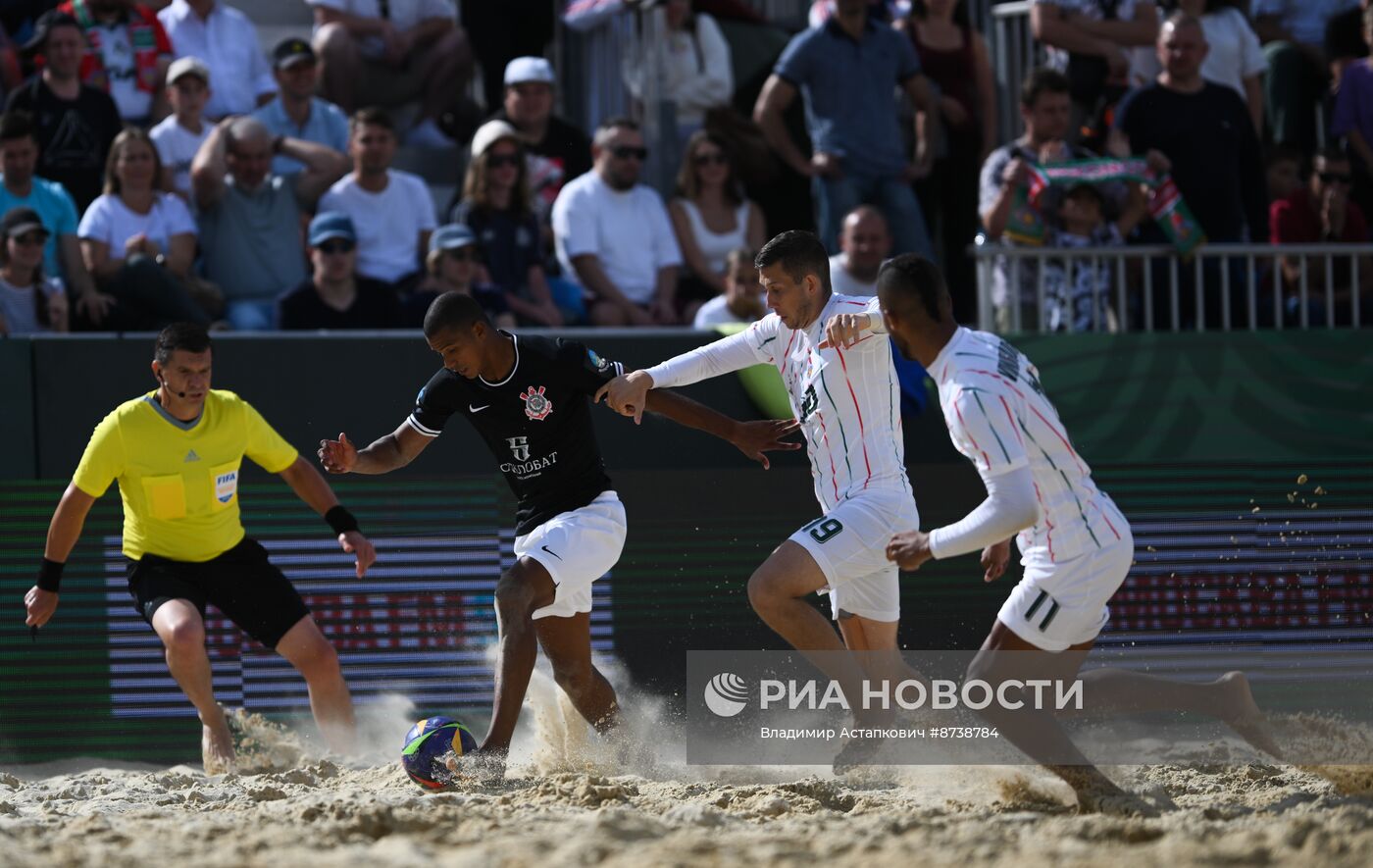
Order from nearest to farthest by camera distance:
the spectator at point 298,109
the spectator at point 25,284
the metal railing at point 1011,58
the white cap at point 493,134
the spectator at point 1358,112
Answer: the spectator at point 25,284 → the white cap at point 493,134 → the spectator at point 298,109 → the spectator at point 1358,112 → the metal railing at point 1011,58

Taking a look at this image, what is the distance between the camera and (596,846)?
5500mm

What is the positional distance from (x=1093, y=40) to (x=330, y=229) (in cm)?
541

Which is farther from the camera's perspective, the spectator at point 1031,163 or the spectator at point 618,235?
the spectator at point 618,235

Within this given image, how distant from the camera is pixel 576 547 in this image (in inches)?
283

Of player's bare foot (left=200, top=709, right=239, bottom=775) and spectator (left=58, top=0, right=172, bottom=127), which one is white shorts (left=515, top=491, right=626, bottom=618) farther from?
spectator (left=58, top=0, right=172, bottom=127)

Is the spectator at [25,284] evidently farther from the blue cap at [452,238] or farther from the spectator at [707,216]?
the spectator at [707,216]

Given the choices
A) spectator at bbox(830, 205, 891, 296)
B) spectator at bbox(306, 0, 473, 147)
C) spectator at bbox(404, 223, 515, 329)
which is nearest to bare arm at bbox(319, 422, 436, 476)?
spectator at bbox(404, 223, 515, 329)

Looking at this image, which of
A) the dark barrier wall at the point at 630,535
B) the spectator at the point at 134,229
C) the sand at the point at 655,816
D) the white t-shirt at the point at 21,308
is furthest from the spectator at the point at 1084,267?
the white t-shirt at the point at 21,308

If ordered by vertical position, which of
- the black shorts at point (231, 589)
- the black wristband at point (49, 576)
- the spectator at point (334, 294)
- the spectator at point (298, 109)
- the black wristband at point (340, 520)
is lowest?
the black shorts at point (231, 589)

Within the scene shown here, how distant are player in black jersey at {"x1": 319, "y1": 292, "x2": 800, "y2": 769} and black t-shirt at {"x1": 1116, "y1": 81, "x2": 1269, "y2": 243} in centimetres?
478

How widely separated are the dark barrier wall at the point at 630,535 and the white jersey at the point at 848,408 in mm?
1931

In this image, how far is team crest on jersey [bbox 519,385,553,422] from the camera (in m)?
7.26

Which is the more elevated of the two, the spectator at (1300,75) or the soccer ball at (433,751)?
the spectator at (1300,75)

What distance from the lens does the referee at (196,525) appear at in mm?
7676
